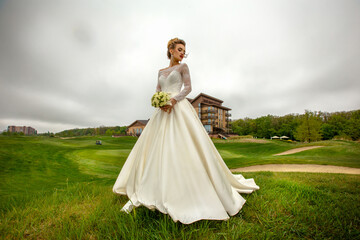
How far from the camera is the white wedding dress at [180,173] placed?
2.01m

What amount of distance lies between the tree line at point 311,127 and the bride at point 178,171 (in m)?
36.5

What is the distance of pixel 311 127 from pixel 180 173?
39.6 metres

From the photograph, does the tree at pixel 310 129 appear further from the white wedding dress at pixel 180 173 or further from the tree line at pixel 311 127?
the white wedding dress at pixel 180 173

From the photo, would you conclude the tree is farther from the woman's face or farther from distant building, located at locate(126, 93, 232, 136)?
the woman's face

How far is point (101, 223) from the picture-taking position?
2008 mm

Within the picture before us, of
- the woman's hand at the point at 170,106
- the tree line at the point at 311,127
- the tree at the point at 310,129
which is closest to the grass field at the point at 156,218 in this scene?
the woman's hand at the point at 170,106

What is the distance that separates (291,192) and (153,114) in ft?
11.0

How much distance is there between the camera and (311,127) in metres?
30.7

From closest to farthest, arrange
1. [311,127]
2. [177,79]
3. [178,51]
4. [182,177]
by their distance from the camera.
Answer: [182,177] → [177,79] → [178,51] → [311,127]

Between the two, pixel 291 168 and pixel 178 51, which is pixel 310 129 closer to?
pixel 291 168

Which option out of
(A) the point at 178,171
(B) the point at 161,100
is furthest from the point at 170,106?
(A) the point at 178,171

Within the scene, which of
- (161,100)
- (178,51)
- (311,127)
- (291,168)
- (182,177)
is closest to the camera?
(182,177)

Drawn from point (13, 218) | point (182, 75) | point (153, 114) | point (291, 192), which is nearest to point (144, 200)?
point (153, 114)

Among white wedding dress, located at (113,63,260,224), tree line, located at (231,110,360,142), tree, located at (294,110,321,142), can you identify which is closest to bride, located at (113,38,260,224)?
white wedding dress, located at (113,63,260,224)
